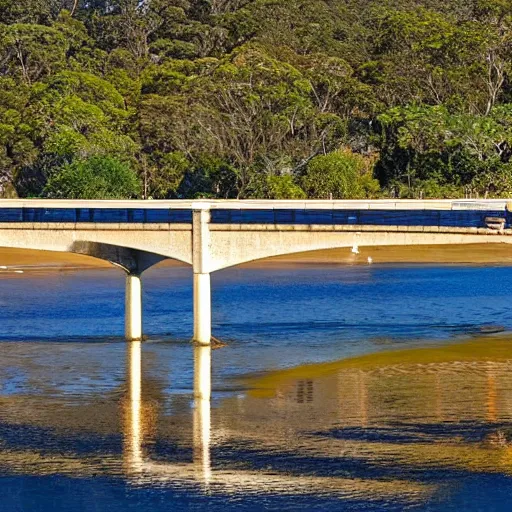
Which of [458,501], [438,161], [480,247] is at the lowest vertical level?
[458,501]

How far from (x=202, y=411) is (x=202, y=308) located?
9109 millimetres

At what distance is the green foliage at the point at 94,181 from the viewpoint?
258 feet

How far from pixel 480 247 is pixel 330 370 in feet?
126

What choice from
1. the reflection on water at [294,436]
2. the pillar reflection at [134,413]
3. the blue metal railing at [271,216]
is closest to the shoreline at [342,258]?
the blue metal railing at [271,216]

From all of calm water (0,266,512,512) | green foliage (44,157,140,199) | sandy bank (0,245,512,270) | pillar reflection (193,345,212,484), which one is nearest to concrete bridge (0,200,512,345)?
pillar reflection (193,345,212,484)

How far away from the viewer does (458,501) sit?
76.6 feet

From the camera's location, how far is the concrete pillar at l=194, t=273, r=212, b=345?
40094 mm

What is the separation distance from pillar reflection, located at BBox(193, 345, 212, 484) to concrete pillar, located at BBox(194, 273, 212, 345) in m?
0.35

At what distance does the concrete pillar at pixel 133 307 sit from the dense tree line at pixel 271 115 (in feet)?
122

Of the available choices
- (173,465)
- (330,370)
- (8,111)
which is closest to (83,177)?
(8,111)

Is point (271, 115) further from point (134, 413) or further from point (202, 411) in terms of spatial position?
point (134, 413)

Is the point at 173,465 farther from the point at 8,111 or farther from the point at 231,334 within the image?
the point at 8,111

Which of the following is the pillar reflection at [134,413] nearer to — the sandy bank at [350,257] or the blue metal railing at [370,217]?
the blue metal railing at [370,217]

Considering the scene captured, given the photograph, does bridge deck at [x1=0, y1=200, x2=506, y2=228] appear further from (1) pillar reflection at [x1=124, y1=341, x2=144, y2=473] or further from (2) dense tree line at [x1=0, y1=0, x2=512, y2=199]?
(2) dense tree line at [x1=0, y1=0, x2=512, y2=199]
